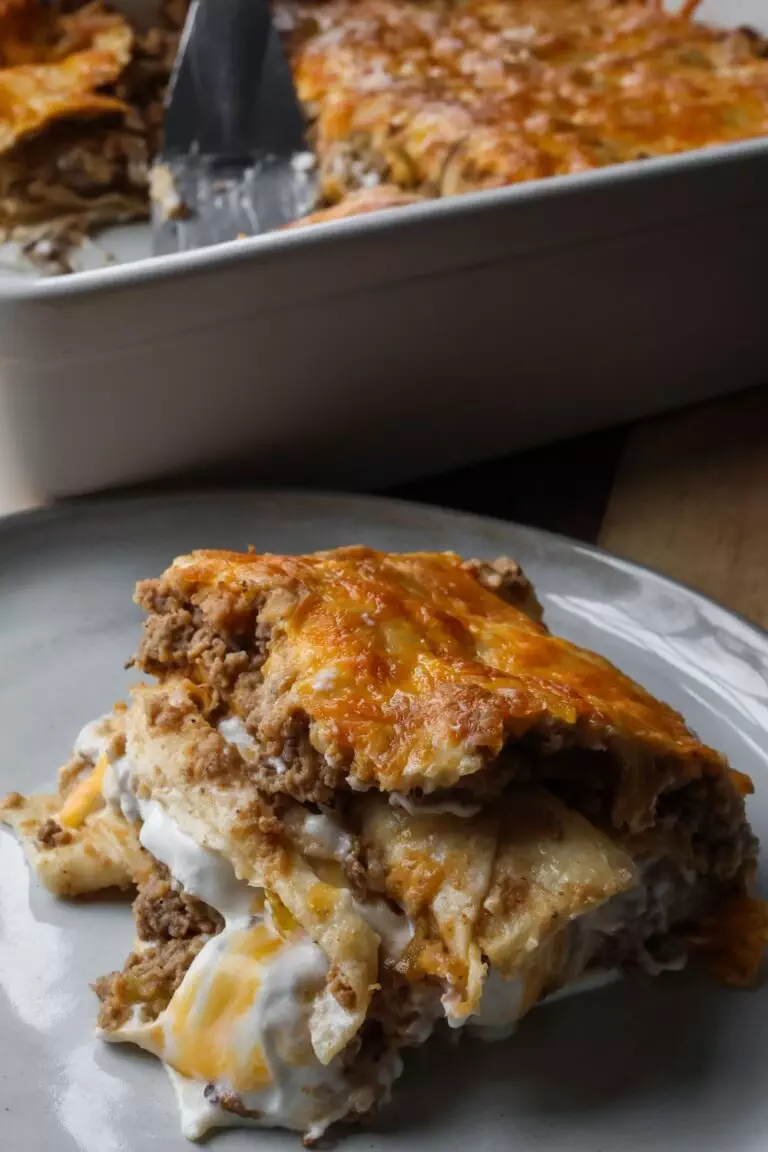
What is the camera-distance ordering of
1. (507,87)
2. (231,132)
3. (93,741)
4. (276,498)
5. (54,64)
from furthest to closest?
(54,64)
(231,132)
(507,87)
(276,498)
(93,741)

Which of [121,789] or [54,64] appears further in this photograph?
[54,64]

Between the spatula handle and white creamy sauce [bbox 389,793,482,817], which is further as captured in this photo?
the spatula handle

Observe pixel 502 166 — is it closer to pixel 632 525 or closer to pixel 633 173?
pixel 633 173

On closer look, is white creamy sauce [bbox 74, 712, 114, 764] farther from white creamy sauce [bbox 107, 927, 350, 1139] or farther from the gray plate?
white creamy sauce [bbox 107, 927, 350, 1139]

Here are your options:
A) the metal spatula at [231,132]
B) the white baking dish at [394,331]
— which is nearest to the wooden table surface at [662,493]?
the white baking dish at [394,331]

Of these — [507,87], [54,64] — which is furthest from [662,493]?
[54,64]

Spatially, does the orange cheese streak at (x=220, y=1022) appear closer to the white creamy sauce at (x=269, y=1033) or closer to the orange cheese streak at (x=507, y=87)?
the white creamy sauce at (x=269, y=1033)

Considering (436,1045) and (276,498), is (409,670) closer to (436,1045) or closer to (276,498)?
(436,1045)

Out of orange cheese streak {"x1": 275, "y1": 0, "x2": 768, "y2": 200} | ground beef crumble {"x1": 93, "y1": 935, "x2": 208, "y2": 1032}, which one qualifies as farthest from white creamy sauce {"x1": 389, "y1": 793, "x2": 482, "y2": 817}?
orange cheese streak {"x1": 275, "y1": 0, "x2": 768, "y2": 200}
